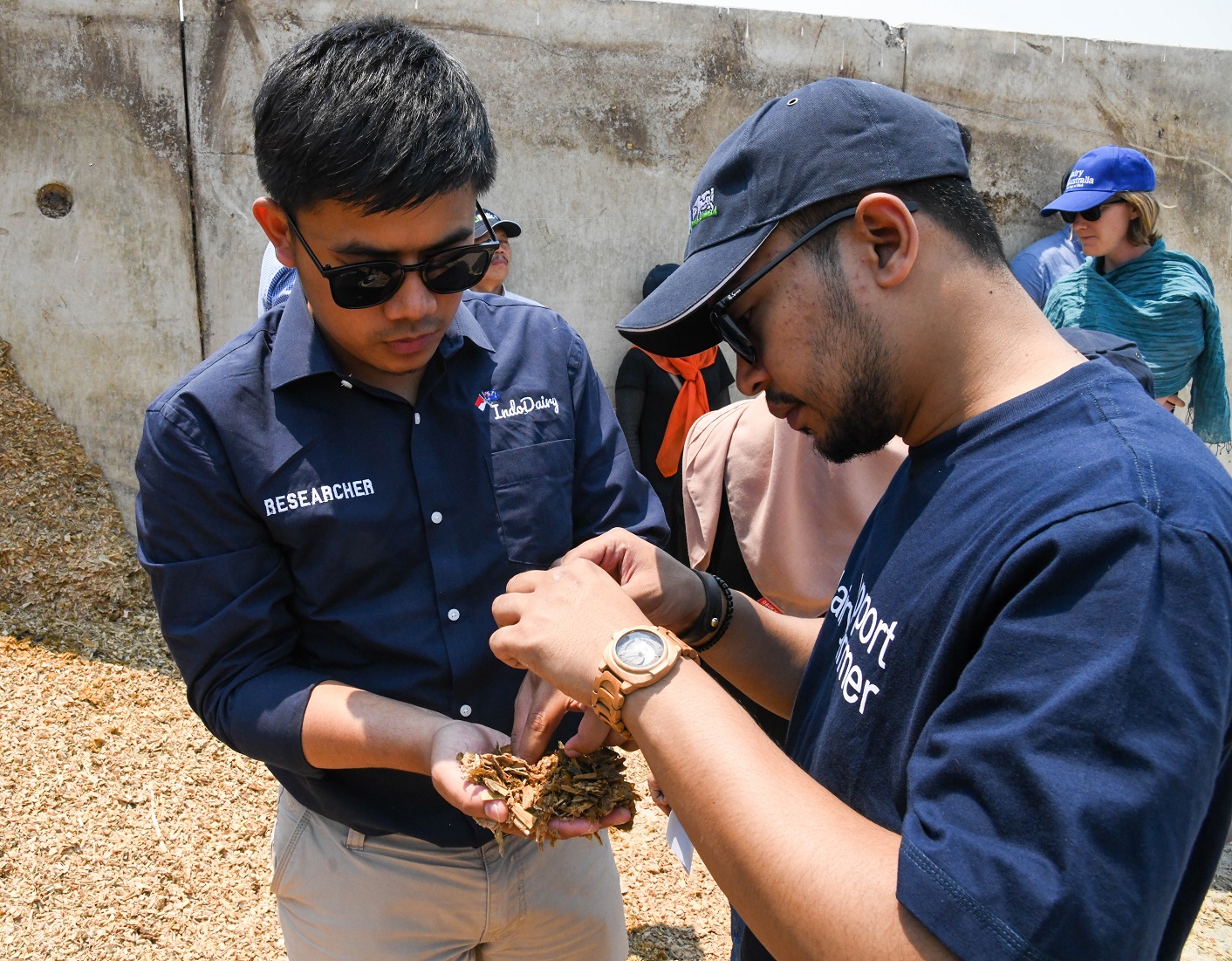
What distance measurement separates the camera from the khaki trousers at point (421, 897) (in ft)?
7.04

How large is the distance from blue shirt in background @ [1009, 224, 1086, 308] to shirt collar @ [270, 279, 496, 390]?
6007 mm

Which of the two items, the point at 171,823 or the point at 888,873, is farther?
the point at 171,823

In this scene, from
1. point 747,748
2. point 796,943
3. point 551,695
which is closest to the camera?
point 796,943

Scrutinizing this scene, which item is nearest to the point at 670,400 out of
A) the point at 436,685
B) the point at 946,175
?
the point at 436,685

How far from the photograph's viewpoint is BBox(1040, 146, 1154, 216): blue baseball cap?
5676mm

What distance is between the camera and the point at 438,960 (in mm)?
2188

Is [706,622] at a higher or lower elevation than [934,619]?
lower

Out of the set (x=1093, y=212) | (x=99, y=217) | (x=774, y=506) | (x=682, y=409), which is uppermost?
(x=1093, y=212)

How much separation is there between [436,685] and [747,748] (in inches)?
39.6

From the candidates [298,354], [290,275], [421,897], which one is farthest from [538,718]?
[290,275]

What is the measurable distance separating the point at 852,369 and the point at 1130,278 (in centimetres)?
505

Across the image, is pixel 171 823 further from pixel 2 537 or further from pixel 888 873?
pixel 888 873

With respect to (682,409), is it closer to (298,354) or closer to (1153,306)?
(1153,306)

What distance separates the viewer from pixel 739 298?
5.24ft
